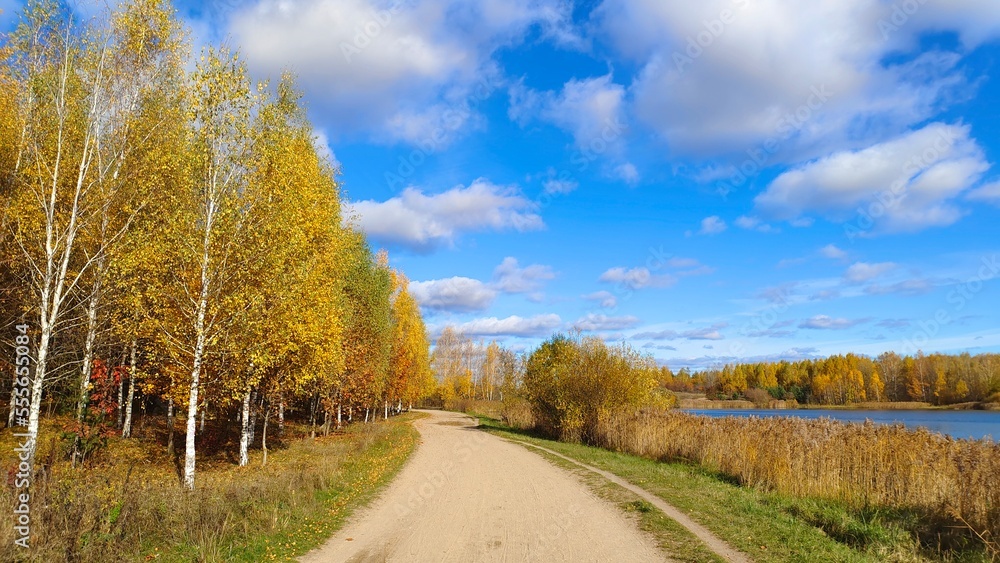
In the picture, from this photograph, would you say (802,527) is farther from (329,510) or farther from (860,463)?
(329,510)

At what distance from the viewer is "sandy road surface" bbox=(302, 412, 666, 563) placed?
8.34 metres

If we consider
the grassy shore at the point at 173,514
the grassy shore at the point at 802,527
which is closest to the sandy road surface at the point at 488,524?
the grassy shore at the point at 173,514

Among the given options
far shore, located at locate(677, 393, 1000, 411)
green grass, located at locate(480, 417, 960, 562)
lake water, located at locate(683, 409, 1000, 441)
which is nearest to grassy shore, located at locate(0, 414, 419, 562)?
green grass, located at locate(480, 417, 960, 562)

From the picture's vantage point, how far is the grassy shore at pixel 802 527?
8.59m

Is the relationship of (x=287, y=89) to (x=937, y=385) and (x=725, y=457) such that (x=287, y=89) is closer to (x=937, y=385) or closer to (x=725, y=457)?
(x=725, y=457)

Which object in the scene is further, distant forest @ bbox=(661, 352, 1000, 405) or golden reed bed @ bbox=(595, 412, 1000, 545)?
distant forest @ bbox=(661, 352, 1000, 405)

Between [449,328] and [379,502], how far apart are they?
8748 centimetres

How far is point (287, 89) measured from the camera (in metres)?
21.1

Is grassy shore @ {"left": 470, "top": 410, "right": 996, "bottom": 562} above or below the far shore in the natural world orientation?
above

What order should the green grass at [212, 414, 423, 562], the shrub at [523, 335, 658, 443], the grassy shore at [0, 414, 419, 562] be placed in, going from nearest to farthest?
the grassy shore at [0, 414, 419, 562]
the green grass at [212, 414, 423, 562]
the shrub at [523, 335, 658, 443]

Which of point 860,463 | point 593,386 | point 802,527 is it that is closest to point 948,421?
point 593,386

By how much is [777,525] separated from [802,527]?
0.50 metres

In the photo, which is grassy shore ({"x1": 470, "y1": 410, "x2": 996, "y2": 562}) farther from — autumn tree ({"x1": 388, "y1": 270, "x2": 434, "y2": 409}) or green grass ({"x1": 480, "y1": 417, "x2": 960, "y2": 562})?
autumn tree ({"x1": 388, "y1": 270, "x2": 434, "y2": 409})

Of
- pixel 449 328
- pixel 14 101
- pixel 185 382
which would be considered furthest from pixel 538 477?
pixel 449 328
